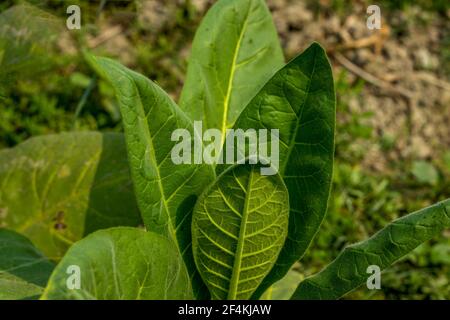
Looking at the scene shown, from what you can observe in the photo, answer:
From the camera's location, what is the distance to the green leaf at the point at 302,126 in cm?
102

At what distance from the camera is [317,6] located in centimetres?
229

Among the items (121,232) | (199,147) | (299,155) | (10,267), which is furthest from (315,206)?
(10,267)

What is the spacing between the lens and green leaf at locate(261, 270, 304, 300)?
4.39 ft

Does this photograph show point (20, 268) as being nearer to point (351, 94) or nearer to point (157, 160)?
point (157, 160)

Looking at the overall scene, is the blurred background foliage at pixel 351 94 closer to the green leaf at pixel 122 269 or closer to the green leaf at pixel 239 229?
the green leaf at pixel 239 229

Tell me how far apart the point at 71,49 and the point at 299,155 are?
1.26 metres

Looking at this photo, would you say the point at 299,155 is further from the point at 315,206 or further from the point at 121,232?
the point at 121,232

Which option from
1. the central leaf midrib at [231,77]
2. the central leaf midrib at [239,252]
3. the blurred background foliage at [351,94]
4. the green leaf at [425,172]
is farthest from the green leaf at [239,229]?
the green leaf at [425,172]

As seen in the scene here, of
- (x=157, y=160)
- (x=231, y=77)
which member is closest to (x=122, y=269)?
(x=157, y=160)

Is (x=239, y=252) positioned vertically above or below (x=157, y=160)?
below

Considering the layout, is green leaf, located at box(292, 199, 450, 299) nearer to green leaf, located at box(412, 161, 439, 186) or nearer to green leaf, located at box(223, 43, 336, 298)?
green leaf, located at box(223, 43, 336, 298)

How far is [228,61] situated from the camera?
4.15 ft

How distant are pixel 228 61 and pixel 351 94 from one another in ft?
3.11

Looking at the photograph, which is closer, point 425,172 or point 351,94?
point 425,172
